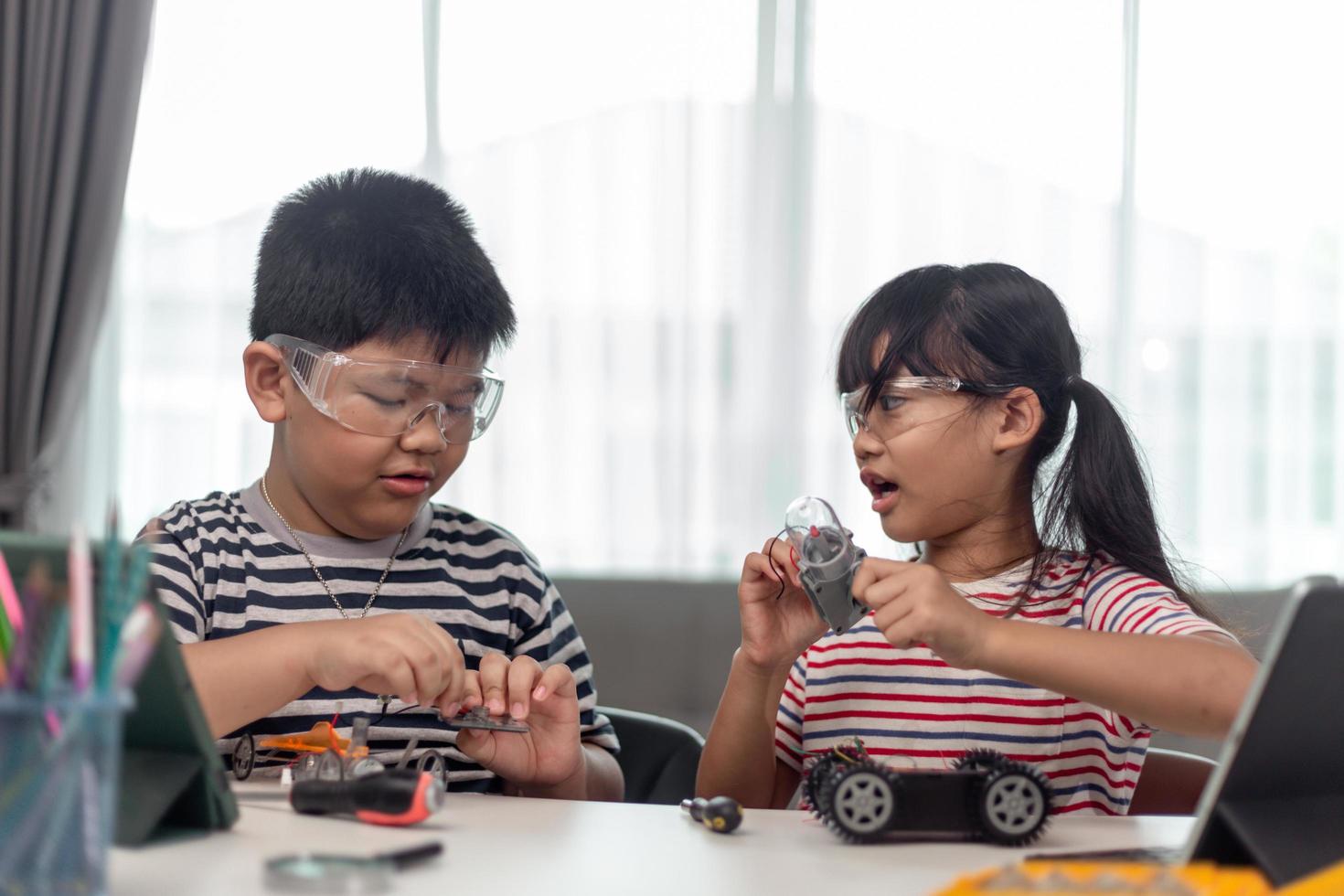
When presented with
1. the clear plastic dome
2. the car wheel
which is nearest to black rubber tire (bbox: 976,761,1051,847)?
the car wheel

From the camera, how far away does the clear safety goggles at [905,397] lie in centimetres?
145

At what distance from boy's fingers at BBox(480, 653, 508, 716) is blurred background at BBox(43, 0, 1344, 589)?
2.10 metres

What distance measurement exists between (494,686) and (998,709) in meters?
0.59

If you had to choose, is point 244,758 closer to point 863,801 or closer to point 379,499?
point 379,499

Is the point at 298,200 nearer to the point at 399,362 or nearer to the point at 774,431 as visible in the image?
the point at 399,362

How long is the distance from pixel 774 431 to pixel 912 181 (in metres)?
0.75

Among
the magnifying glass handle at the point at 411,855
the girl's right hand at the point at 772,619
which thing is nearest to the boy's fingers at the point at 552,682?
the girl's right hand at the point at 772,619

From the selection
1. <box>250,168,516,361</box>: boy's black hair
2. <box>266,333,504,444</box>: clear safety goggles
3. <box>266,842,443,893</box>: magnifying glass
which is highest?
<box>250,168,516,361</box>: boy's black hair

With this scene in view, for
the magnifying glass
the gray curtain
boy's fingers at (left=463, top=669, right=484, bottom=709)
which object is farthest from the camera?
the gray curtain

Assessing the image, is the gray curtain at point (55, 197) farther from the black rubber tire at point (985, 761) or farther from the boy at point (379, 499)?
the black rubber tire at point (985, 761)

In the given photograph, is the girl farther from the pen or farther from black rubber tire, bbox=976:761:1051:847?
the pen

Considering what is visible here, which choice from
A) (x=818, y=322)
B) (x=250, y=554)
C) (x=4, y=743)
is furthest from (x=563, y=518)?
(x=4, y=743)

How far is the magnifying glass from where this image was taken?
2.37ft

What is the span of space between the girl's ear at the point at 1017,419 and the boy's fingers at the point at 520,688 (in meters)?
0.63
